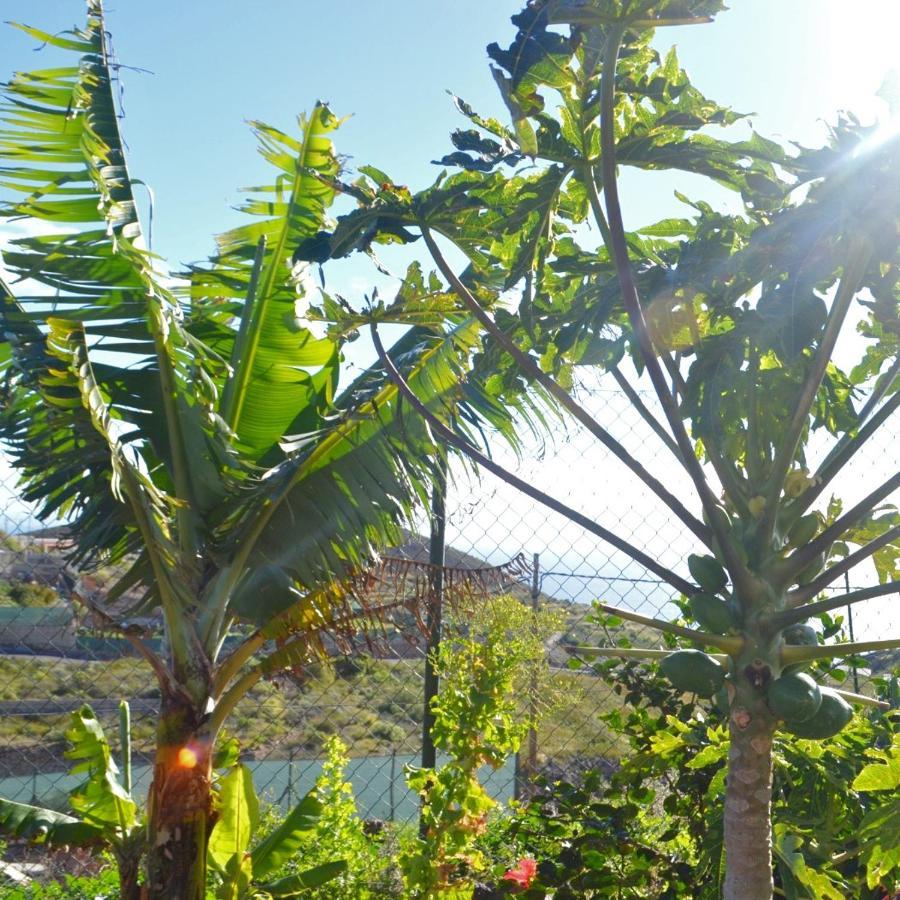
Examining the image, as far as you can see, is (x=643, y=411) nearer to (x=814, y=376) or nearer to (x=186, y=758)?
(x=814, y=376)

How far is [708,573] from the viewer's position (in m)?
1.80

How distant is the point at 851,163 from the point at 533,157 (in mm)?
557

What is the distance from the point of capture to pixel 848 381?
7.82 ft

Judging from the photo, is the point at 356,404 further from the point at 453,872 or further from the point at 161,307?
the point at 453,872

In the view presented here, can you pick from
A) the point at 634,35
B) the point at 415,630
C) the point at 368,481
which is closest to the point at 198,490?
the point at 368,481

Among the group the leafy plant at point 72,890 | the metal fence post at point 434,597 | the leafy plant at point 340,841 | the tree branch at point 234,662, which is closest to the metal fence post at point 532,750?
the metal fence post at point 434,597

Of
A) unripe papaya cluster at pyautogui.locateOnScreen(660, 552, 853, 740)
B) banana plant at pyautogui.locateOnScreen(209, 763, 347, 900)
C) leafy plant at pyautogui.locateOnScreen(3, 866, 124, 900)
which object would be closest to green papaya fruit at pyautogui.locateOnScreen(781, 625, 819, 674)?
unripe papaya cluster at pyautogui.locateOnScreen(660, 552, 853, 740)

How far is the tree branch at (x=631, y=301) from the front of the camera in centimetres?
159

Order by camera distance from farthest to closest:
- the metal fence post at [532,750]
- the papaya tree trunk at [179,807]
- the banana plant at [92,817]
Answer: the metal fence post at [532,750]
the banana plant at [92,817]
the papaya tree trunk at [179,807]

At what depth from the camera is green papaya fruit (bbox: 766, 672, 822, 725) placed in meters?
1.59

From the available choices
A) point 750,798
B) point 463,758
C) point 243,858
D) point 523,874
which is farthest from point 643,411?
point 243,858

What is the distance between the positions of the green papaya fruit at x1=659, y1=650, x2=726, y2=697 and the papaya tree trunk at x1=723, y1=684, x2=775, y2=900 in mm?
67

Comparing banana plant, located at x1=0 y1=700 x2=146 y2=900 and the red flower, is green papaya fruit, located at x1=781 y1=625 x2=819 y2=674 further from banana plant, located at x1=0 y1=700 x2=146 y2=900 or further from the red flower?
banana plant, located at x1=0 y1=700 x2=146 y2=900

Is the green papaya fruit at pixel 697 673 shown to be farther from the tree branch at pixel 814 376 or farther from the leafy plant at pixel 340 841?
the leafy plant at pixel 340 841
